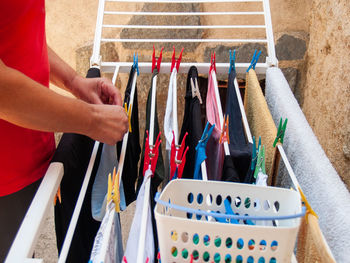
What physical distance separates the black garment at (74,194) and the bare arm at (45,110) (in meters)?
0.11

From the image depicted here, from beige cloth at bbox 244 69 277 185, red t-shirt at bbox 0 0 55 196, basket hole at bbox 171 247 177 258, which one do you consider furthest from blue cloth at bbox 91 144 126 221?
beige cloth at bbox 244 69 277 185

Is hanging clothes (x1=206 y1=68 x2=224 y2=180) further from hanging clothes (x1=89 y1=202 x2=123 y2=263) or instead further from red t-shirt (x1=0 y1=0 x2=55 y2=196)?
red t-shirt (x1=0 y1=0 x2=55 y2=196)

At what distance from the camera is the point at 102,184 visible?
857 mm

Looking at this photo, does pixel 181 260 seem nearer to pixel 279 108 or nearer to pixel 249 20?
pixel 279 108

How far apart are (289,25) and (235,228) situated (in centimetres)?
126

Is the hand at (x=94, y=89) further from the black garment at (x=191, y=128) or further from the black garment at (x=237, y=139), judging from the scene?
the black garment at (x=237, y=139)

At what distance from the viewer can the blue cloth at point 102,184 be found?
2.71ft

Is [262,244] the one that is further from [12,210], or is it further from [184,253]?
[12,210]

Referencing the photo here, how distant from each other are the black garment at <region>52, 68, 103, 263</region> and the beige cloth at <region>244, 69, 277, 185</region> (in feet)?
1.45

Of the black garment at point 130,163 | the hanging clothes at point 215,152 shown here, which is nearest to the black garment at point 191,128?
the hanging clothes at point 215,152

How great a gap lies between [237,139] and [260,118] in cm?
9

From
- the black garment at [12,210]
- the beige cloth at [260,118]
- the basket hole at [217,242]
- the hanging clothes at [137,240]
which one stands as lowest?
the black garment at [12,210]

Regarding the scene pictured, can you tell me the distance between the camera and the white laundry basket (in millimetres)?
529

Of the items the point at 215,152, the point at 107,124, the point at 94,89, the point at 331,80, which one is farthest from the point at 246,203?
the point at 331,80
